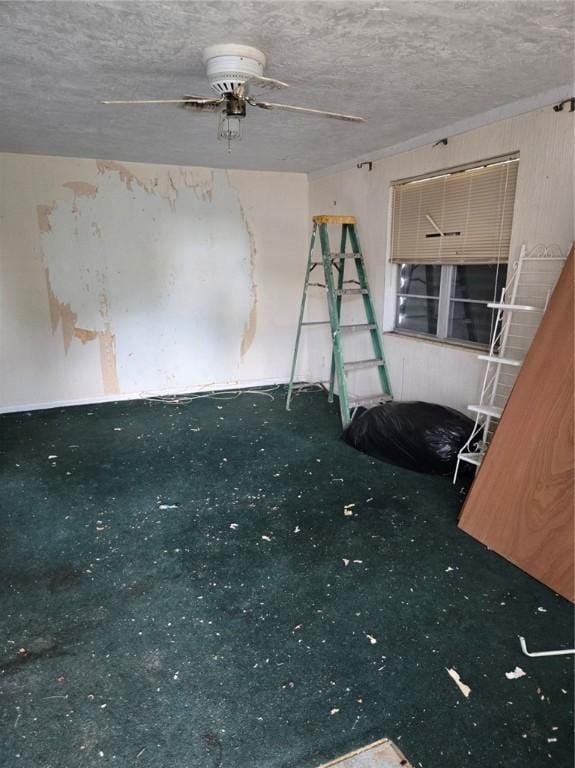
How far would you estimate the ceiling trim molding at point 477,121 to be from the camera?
2.52m

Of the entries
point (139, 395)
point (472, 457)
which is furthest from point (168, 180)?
point (472, 457)

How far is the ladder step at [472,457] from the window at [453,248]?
93 centimetres

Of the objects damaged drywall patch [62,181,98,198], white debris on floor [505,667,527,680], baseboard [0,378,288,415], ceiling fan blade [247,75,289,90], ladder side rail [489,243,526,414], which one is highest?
ceiling fan blade [247,75,289,90]

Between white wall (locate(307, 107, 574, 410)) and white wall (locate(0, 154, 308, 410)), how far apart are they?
1.74 ft

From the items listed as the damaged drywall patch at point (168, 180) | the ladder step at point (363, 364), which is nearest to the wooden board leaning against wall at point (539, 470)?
the ladder step at point (363, 364)

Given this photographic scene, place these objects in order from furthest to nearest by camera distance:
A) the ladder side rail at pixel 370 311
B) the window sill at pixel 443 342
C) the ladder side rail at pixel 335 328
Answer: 1. the ladder side rail at pixel 370 311
2. the ladder side rail at pixel 335 328
3. the window sill at pixel 443 342

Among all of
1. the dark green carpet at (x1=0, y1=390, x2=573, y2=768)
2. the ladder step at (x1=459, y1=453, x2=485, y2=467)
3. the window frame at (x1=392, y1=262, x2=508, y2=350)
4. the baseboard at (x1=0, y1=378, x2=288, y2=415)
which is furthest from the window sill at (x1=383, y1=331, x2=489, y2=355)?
the baseboard at (x1=0, y1=378, x2=288, y2=415)

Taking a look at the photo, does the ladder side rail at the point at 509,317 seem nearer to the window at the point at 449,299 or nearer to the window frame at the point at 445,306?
the window at the point at 449,299

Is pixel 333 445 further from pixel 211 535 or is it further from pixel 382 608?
pixel 382 608

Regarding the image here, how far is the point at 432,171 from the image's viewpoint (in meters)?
3.48

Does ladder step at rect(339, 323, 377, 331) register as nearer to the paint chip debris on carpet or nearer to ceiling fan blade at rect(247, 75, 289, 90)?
ceiling fan blade at rect(247, 75, 289, 90)

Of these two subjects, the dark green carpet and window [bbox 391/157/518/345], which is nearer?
the dark green carpet

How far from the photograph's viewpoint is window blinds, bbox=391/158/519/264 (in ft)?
9.94

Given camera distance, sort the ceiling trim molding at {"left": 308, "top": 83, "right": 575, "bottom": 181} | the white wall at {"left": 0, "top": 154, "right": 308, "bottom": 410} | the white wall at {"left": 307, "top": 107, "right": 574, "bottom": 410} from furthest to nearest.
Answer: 1. the white wall at {"left": 0, "top": 154, "right": 308, "bottom": 410}
2. the white wall at {"left": 307, "top": 107, "right": 574, "bottom": 410}
3. the ceiling trim molding at {"left": 308, "top": 83, "right": 575, "bottom": 181}
